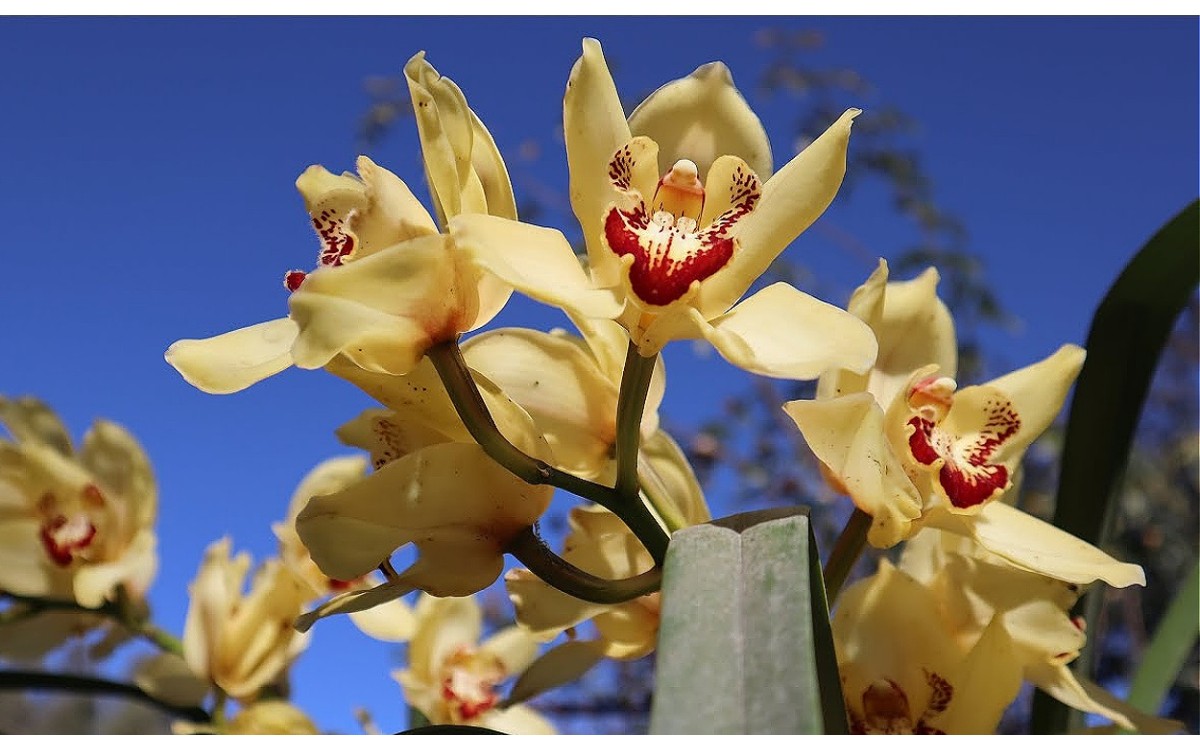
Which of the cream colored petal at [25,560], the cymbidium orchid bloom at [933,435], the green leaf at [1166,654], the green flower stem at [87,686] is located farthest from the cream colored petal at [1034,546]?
the cream colored petal at [25,560]

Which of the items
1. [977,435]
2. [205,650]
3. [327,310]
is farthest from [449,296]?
[205,650]

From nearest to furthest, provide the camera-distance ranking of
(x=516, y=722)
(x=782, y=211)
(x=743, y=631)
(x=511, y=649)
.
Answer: (x=743, y=631) → (x=782, y=211) → (x=516, y=722) → (x=511, y=649)

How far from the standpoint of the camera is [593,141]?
0.84 metres

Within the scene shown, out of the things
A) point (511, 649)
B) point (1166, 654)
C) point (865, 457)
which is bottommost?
point (1166, 654)

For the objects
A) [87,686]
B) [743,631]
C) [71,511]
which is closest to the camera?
[743,631]

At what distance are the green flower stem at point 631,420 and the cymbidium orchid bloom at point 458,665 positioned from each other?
2.65ft

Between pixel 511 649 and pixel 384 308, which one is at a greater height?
pixel 384 308

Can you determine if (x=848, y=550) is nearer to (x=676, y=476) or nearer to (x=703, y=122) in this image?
(x=676, y=476)

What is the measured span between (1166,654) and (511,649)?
91 cm

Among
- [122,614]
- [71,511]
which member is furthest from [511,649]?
[71,511]

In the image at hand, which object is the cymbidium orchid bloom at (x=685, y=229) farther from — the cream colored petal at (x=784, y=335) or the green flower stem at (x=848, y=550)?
the green flower stem at (x=848, y=550)

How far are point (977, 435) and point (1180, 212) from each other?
308 millimetres

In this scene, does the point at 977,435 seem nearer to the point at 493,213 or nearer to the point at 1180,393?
the point at 493,213

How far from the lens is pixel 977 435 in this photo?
100 centimetres
